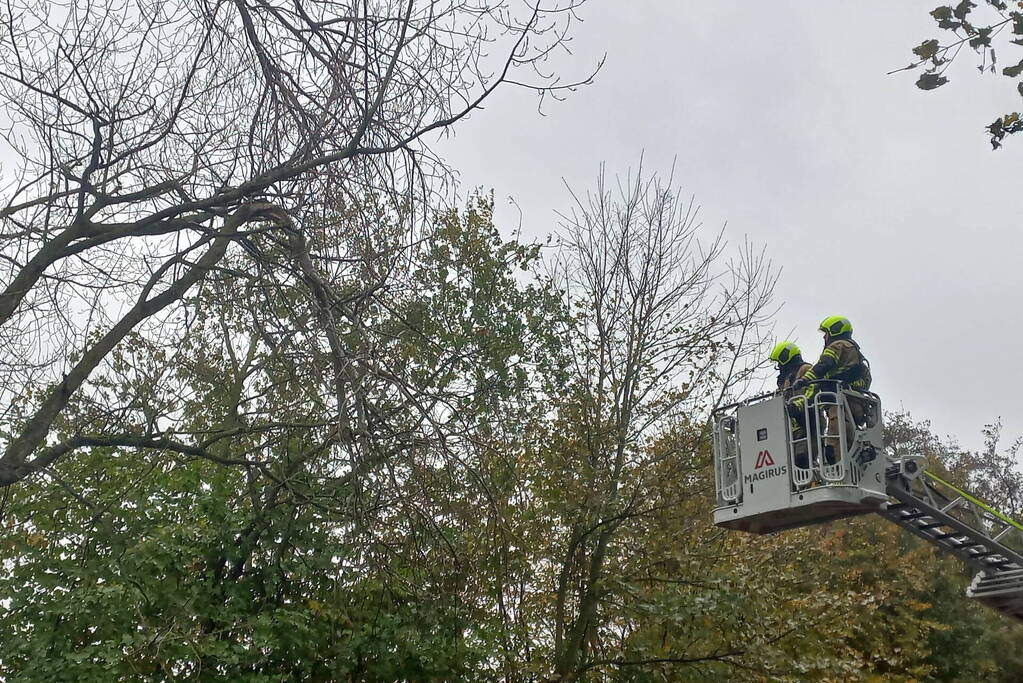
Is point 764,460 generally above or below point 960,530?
above

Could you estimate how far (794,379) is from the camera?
1123cm

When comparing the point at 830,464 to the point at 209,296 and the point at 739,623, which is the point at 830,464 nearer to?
the point at 739,623

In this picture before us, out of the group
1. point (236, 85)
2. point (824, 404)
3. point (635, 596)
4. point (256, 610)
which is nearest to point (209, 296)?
point (236, 85)

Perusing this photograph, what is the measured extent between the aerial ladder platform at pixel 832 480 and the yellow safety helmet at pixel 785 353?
62 cm

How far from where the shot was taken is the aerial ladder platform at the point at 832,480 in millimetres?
10398

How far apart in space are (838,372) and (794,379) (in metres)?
0.58

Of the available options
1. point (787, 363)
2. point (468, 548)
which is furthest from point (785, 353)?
point (468, 548)

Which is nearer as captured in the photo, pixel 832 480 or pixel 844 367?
pixel 832 480

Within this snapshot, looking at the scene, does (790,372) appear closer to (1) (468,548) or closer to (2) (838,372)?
(2) (838,372)

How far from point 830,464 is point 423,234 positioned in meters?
5.36

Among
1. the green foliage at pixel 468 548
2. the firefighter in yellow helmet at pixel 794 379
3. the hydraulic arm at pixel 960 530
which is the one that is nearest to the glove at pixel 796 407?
the firefighter in yellow helmet at pixel 794 379

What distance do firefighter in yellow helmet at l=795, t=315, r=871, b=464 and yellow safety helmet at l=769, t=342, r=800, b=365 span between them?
1.51 ft

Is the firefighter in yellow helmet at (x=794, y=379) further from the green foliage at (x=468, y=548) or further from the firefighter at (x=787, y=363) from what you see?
the green foliage at (x=468, y=548)

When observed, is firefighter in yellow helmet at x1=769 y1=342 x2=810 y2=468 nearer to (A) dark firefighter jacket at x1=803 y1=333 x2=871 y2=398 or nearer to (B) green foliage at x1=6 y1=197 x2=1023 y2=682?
(A) dark firefighter jacket at x1=803 y1=333 x2=871 y2=398
